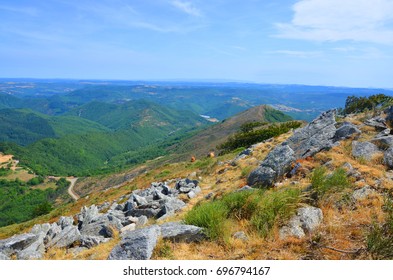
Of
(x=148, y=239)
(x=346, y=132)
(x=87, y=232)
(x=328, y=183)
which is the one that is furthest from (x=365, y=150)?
(x=87, y=232)

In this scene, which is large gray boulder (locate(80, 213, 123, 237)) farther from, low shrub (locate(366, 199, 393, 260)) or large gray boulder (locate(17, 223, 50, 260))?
low shrub (locate(366, 199, 393, 260))

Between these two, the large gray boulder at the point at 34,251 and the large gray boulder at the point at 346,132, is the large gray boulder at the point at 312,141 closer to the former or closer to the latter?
the large gray boulder at the point at 346,132

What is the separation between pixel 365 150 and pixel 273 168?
423 cm

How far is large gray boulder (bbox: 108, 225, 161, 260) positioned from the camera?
22.6 feet

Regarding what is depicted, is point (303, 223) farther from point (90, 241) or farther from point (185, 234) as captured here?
point (90, 241)

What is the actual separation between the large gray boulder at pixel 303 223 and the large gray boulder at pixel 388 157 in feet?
16.5

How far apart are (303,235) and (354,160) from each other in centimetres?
640

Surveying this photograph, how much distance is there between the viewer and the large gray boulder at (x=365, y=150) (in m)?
12.2

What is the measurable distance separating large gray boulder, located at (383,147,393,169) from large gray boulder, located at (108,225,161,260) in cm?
954

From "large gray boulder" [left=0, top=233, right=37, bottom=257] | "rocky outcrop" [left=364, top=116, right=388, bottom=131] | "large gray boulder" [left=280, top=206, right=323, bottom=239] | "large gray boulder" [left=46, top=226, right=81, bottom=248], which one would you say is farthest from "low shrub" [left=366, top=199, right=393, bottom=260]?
"rocky outcrop" [left=364, top=116, right=388, bottom=131]

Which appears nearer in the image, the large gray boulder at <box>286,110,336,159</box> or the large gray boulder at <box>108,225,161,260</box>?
the large gray boulder at <box>108,225,161,260</box>

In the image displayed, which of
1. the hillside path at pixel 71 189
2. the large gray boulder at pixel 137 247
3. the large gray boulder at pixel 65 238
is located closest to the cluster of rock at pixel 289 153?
the large gray boulder at pixel 137 247
